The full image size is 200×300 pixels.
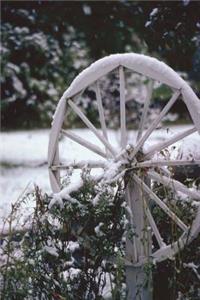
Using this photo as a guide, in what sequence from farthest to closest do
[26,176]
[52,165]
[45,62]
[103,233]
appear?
[45,62] → [26,176] → [52,165] → [103,233]

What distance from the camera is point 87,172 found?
124 inches

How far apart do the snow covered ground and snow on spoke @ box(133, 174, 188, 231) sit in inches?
95.5

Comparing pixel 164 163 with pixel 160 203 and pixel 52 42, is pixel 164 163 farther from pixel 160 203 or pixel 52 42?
pixel 52 42

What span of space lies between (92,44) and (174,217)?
6238 mm

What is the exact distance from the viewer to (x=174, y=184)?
3.12m

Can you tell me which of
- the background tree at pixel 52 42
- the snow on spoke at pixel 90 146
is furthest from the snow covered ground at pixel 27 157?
the snow on spoke at pixel 90 146

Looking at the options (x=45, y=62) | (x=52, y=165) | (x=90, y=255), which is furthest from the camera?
(x=45, y=62)

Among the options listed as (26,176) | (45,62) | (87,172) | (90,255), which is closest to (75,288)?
(90,255)

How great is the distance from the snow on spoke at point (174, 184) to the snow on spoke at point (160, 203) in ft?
0.26

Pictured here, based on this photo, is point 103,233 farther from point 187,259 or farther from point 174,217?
point 187,259

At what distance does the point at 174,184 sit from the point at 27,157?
7.41 metres

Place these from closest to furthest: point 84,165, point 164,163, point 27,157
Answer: point 164,163 → point 84,165 → point 27,157

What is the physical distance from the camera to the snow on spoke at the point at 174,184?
3074 mm

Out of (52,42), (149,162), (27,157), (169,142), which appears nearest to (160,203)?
(149,162)
